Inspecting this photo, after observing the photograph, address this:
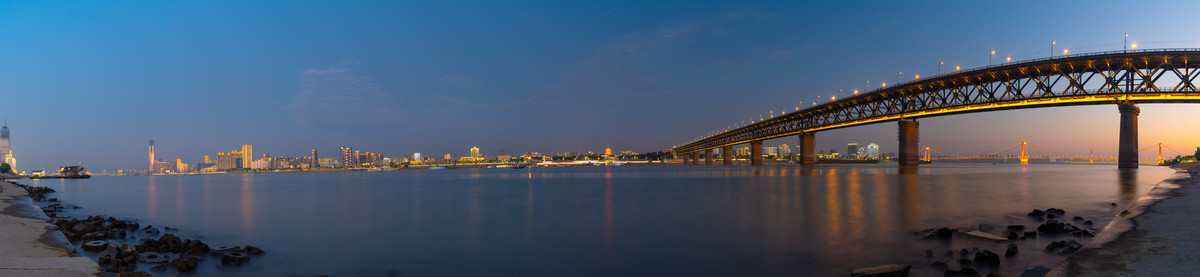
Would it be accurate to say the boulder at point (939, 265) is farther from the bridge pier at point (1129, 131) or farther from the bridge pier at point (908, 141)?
the bridge pier at point (908, 141)

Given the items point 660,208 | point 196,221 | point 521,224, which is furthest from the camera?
point 660,208

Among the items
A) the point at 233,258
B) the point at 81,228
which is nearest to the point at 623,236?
the point at 233,258

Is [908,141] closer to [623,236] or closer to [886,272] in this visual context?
[623,236]

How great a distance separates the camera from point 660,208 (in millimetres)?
28297

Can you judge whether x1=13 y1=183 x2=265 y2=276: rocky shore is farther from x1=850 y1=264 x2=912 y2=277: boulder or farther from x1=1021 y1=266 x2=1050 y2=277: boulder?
x1=1021 y1=266 x2=1050 y2=277: boulder

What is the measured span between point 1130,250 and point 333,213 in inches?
1247

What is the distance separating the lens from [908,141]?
90438mm

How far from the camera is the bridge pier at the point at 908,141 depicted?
88688 mm

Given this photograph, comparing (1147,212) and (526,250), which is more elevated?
(1147,212)

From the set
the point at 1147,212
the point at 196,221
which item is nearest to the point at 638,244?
the point at 1147,212

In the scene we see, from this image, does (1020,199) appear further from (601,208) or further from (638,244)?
(638,244)

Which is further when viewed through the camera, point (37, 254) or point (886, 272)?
point (37, 254)

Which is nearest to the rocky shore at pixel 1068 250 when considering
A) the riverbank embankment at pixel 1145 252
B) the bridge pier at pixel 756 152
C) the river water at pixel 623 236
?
the riverbank embankment at pixel 1145 252

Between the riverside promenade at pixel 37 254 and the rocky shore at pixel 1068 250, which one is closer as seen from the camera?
the rocky shore at pixel 1068 250
